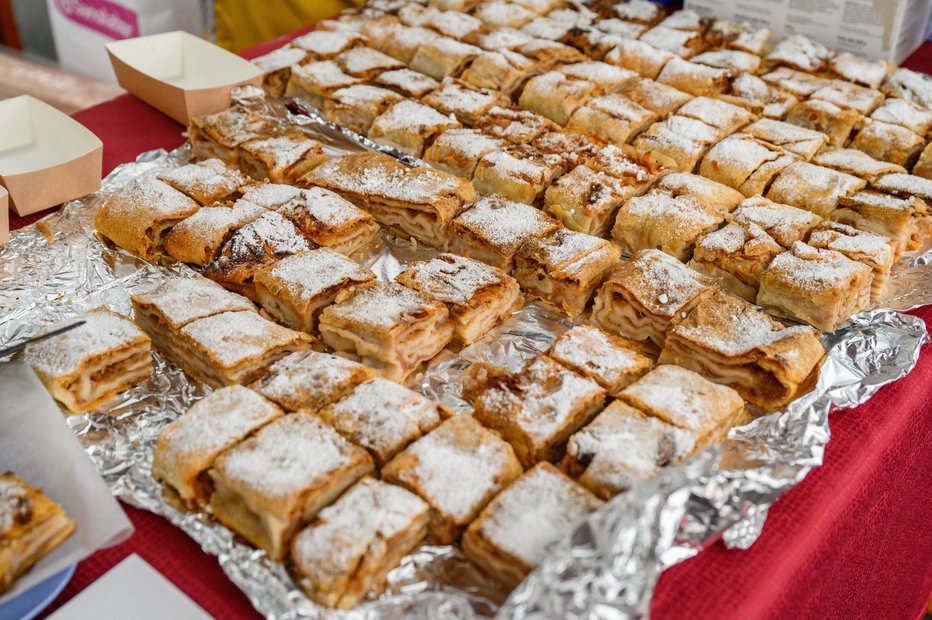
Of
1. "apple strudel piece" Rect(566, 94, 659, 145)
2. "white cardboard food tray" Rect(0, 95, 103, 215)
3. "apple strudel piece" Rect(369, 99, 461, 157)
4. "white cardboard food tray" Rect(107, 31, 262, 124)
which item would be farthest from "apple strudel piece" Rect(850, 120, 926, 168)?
"white cardboard food tray" Rect(0, 95, 103, 215)

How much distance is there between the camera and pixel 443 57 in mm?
4508

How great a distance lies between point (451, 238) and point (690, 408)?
1.32 metres

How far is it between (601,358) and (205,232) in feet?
5.26

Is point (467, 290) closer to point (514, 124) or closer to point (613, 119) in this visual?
point (514, 124)

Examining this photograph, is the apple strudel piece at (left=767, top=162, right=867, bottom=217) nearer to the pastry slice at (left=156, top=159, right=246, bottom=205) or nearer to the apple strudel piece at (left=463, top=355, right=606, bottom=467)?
the apple strudel piece at (left=463, top=355, right=606, bottom=467)

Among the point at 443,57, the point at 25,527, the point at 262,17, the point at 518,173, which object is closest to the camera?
the point at 25,527

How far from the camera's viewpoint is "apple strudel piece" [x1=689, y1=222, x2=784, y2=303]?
309 centimetres

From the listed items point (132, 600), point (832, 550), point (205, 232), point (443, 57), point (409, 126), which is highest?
point (443, 57)

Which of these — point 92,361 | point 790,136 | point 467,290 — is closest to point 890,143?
point 790,136

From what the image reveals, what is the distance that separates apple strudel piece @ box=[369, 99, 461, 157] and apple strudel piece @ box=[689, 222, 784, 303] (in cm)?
140

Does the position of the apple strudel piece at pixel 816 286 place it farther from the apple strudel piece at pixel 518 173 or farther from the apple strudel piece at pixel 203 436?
the apple strudel piece at pixel 203 436

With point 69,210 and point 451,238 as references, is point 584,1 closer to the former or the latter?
point 451,238

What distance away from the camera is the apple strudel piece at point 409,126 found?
12.8 ft

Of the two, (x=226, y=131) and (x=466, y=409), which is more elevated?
(x=226, y=131)
